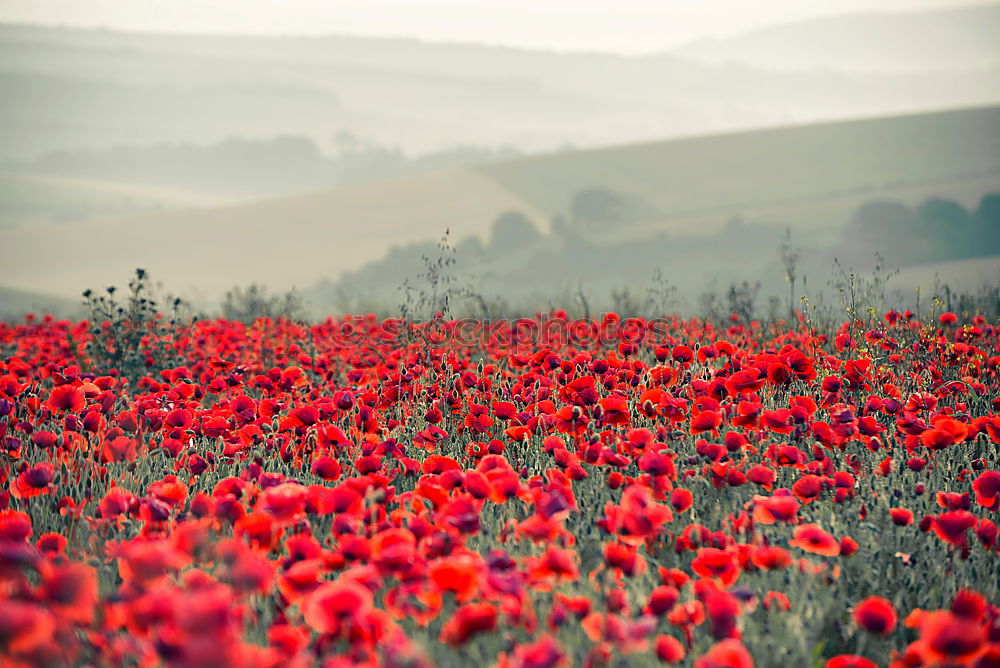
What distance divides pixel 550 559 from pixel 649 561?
957mm

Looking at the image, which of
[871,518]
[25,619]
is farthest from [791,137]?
[25,619]

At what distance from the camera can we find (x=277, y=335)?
7082 mm

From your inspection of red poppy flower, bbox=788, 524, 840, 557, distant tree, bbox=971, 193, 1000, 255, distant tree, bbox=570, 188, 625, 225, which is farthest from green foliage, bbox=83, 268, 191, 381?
distant tree, bbox=971, 193, 1000, 255

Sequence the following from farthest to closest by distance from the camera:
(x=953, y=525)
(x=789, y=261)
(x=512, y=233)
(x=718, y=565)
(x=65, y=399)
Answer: (x=512, y=233) → (x=789, y=261) → (x=65, y=399) → (x=953, y=525) → (x=718, y=565)

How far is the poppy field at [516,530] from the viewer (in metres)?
1.52

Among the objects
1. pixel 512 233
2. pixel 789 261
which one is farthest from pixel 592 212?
pixel 789 261

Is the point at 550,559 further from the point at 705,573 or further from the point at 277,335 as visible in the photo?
the point at 277,335
